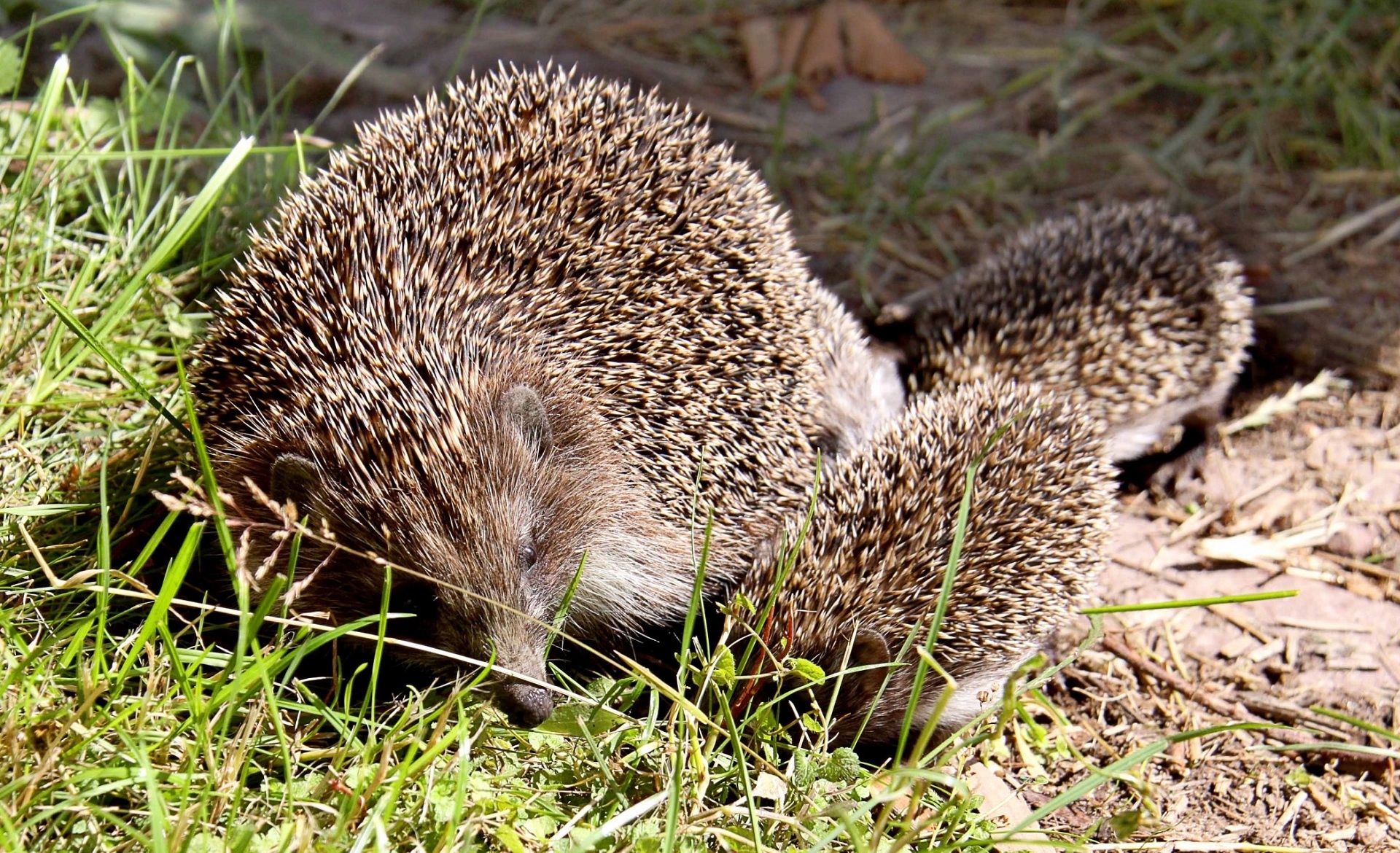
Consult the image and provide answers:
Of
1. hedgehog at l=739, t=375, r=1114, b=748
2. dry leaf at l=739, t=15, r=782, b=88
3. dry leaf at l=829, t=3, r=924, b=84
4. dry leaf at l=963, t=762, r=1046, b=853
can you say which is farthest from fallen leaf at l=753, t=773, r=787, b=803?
dry leaf at l=829, t=3, r=924, b=84

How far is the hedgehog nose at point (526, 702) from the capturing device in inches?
115

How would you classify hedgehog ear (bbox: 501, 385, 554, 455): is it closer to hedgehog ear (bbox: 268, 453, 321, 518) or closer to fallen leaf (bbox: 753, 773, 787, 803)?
hedgehog ear (bbox: 268, 453, 321, 518)

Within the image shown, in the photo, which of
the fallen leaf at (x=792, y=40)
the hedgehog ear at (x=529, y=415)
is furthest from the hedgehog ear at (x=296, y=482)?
the fallen leaf at (x=792, y=40)

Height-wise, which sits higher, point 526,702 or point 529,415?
point 529,415

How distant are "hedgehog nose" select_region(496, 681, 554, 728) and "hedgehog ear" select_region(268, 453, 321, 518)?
713 millimetres

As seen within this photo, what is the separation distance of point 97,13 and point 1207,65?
599 centimetres

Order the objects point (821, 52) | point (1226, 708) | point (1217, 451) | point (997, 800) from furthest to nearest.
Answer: point (821, 52) < point (1217, 451) < point (1226, 708) < point (997, 800)

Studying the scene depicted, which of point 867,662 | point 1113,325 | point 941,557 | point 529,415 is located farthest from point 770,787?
point 1113,325

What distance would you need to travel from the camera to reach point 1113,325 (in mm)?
4484

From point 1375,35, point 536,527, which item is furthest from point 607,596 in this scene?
point 1375,35

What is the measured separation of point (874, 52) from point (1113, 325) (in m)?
2.93

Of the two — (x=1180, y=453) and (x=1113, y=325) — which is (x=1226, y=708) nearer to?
(x=1180, y=453)

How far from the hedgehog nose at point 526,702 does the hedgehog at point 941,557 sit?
666 millimetres

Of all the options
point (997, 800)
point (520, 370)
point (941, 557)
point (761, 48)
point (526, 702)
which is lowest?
point (997, 800)
